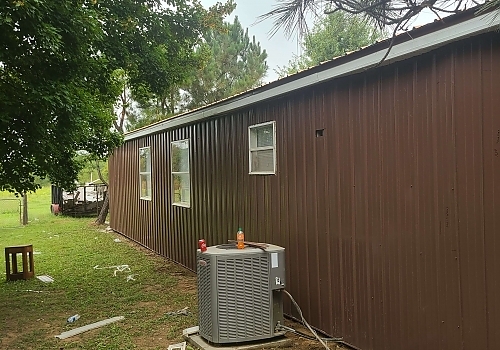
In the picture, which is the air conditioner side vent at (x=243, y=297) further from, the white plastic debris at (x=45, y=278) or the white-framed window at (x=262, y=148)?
the white plastic debris at (x=45, y=278)

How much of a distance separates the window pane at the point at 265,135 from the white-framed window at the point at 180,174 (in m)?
2.66

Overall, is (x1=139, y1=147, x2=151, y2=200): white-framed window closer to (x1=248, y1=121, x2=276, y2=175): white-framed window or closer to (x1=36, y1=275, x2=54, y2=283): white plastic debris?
(x1=36, y1=275, x2=54, y2=283): white plastic debris

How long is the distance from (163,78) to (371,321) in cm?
585

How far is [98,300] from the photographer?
6.19m

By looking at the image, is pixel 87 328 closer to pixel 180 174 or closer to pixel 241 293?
pixel 241 293

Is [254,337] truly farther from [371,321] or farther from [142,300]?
[142,300]

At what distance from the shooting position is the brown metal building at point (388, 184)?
2.97m

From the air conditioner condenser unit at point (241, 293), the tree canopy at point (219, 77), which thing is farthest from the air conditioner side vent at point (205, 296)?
the tree canopy at point (219, 77)

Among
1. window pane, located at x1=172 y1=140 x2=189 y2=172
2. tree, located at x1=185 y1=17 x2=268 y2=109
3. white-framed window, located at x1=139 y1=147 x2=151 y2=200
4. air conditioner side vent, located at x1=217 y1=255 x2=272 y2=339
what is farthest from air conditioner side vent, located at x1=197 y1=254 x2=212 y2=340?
tree, located at x1=185 y1=17 x2=268 y2=109

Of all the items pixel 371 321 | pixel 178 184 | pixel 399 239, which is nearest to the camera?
pixel 399 239

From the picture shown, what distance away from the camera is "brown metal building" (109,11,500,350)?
9.75 feet

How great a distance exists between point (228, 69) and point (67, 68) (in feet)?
54.8

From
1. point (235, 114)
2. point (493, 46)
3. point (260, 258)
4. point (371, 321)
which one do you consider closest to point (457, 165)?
point (493, 46)

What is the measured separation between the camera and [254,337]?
162 inches
